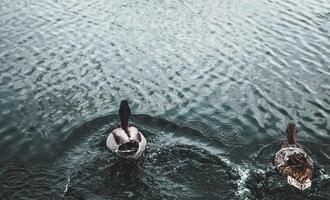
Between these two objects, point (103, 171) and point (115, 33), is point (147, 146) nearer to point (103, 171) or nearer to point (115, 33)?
point (103, 171)

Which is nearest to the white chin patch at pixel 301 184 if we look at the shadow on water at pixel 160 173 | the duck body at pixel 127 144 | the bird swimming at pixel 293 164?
the bird swimming at pixel 293 164

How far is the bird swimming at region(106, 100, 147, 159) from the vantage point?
14.0 metres

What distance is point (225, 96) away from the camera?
19.1 m

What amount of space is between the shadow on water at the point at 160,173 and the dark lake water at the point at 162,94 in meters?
0.04

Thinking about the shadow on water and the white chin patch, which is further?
the shadow on water

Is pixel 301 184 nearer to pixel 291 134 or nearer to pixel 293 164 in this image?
pixel 293 164

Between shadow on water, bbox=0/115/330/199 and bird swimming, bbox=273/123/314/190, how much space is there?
0.44 metres

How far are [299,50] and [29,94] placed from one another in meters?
14.8

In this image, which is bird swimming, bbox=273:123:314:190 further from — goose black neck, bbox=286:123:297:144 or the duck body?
the duck body

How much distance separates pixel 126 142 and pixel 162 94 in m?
5.39

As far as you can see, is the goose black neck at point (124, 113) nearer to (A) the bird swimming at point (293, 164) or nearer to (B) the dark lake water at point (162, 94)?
(B) the dark lake water at point (162, 94)

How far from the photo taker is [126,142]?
14.0 meters

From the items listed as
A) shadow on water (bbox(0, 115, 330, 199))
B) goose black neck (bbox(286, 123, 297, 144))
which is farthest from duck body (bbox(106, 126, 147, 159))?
goose black neck (bbox(286, 123, 297, 144))

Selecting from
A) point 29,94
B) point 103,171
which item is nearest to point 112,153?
point 103,171
